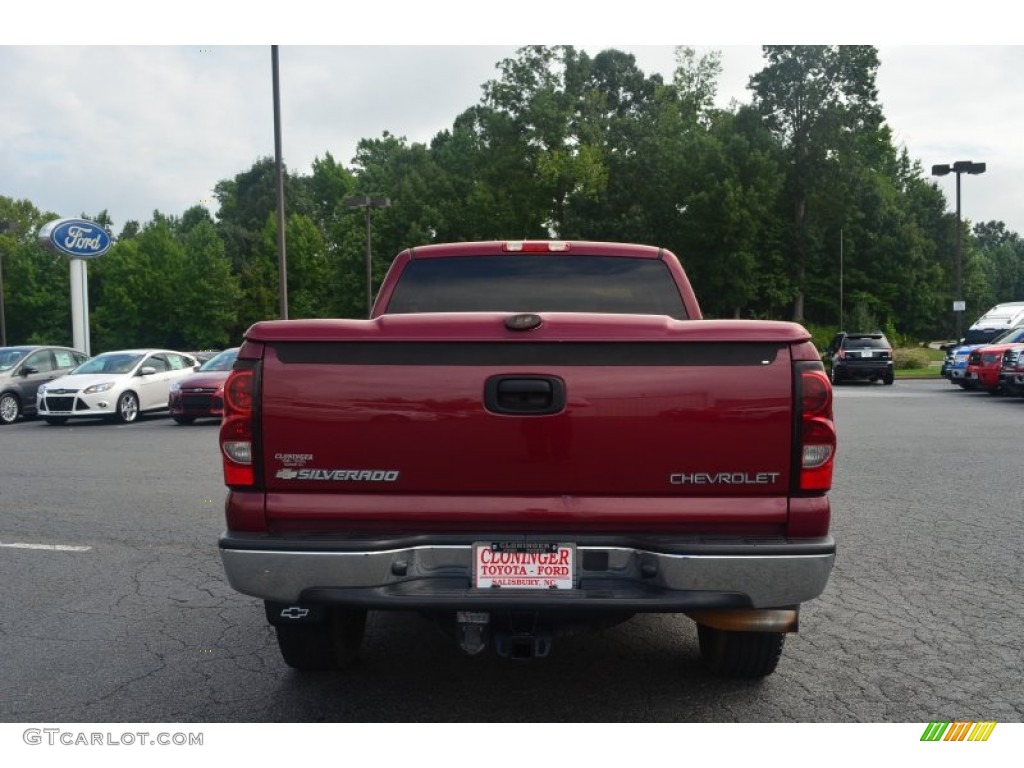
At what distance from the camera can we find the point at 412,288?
16.9 feet

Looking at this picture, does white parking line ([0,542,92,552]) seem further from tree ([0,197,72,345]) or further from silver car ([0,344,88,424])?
tree ([0,197,72,345])

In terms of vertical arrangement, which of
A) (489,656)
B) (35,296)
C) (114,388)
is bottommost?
(489,656)

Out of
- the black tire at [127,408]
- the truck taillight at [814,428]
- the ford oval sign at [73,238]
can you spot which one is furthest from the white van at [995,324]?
the ford oval sign at [73,238]

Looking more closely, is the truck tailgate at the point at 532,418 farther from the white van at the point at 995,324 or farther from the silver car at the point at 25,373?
the white van at the point at 995,324

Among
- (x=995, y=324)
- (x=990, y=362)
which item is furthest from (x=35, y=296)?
(x=990, y=362)

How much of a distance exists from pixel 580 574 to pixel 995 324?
29304 mm

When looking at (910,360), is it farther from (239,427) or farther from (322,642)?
(239,427)

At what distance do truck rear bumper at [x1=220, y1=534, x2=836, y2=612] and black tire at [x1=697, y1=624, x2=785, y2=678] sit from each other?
77 cm

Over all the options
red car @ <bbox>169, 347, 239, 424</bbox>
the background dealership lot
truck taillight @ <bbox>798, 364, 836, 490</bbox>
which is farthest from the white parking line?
red car @ <bbox>169, 347, 239, 424</bbox>

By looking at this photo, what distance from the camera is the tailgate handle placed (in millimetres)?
3408

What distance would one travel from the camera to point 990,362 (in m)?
22.2

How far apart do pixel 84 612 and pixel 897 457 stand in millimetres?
9517

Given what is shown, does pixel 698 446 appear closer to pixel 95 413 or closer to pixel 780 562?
pixel 780 562
